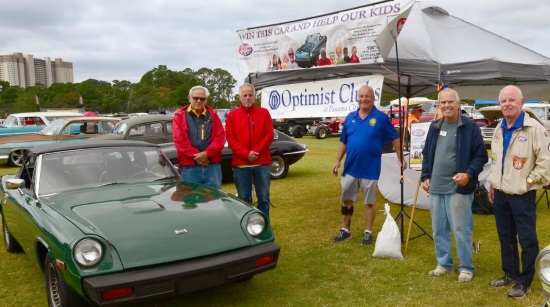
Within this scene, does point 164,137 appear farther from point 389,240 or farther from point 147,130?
point 389,240

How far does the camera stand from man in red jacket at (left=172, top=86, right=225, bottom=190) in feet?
17.1

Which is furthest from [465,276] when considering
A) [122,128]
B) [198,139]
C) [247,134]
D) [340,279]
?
[122,128]

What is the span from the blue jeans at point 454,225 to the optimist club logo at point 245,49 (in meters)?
4.07

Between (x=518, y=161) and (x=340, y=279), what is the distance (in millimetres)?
1882

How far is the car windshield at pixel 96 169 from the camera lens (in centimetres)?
411

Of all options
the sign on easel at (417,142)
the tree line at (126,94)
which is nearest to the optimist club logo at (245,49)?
the sign on easel at (417,142)

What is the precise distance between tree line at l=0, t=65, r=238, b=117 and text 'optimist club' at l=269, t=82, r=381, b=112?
56.4 meters

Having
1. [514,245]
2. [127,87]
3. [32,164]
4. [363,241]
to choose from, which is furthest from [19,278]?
[127,87]

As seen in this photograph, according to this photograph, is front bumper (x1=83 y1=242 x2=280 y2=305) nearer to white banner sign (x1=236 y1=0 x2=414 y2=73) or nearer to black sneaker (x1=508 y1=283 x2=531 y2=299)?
black sneaker (x1=508 y1=283 x2=531 y2=299)

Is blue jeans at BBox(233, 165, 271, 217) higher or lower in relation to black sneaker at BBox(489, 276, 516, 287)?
higher

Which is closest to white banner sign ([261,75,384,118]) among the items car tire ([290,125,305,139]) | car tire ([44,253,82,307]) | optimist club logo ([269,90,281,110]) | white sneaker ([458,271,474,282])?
optimist club logo ([269,90,281,110])

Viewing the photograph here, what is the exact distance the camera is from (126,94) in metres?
95.8

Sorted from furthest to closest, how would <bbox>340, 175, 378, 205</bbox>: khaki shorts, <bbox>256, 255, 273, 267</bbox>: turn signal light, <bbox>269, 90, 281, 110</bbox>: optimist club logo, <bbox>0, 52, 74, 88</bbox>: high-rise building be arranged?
<bbox>0, 52, 74, 88</bbox>: high-rise building, <bbox>269, 90, 281, 110</bbox>: optimist club logo, <bbox>340, 175, 378, 205</bbox>: khaki shorts, <bbox>256, 255, 273, 267</bbox>: turn signal light

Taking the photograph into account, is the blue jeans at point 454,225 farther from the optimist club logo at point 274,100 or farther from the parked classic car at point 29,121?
the parked classic car at point 29,121
